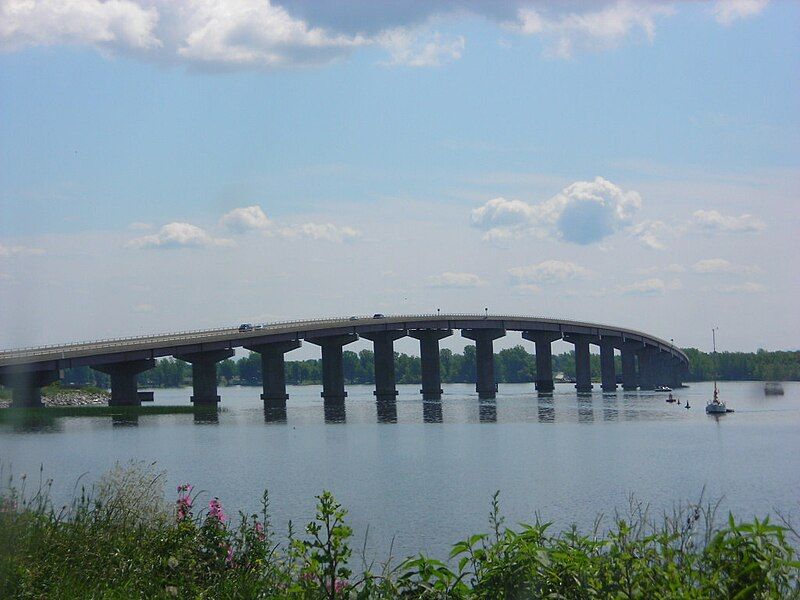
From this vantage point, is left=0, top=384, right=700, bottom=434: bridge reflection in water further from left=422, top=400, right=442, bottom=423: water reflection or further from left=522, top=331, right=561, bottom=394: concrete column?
left=522, top=331, right=561, bottom=394: concrete column

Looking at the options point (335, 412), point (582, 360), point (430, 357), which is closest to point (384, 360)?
point (430, 357)

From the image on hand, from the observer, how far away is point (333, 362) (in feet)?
382

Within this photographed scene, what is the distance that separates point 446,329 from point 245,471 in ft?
273

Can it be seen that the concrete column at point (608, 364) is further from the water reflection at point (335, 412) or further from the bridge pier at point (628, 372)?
the water reflection at point (335, 412)

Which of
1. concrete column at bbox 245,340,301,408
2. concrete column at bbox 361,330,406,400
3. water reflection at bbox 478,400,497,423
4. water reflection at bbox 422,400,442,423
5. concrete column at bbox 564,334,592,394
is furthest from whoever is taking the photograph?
concrete column at bbox 564,334,592,394

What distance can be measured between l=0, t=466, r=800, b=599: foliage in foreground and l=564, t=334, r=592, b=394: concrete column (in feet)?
443

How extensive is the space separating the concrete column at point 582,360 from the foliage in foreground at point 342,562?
135093 mm

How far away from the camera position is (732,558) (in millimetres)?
8766

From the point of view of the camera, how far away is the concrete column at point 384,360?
119 m

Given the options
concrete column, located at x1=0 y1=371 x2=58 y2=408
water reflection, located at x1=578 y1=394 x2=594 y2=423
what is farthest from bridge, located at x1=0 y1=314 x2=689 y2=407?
water reflection, located at x1=578 y1=394 x2=594 y2=423

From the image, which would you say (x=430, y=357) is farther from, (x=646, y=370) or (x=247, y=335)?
(x=646, y=370)

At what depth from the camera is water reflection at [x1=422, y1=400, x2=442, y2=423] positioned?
83125 millimetres

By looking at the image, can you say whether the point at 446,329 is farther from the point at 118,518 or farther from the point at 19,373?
the point at 118,518

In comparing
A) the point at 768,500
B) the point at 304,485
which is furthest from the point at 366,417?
the point at 768,500
